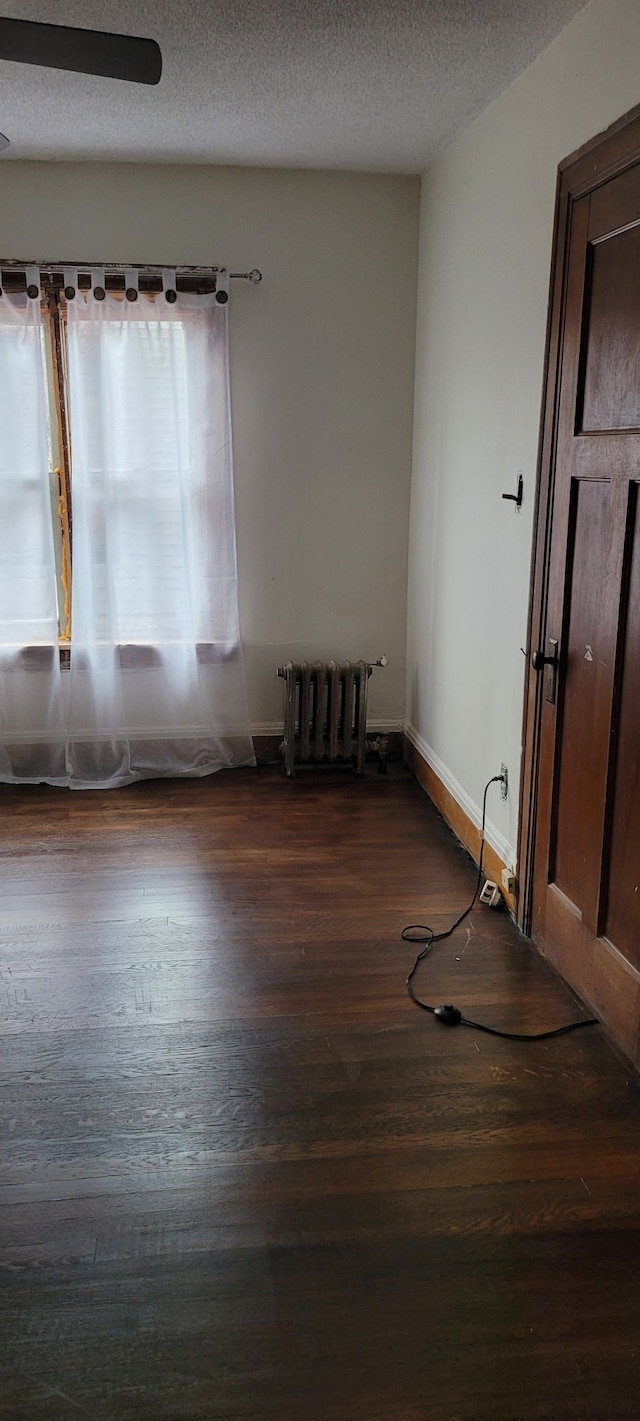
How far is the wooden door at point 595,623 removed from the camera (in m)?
2.58

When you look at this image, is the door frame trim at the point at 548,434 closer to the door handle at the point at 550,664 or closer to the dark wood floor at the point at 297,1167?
the door handle at the point at 550,664

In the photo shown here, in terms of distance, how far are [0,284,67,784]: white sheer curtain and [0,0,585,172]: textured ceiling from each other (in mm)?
797

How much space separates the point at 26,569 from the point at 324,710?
4.87ft

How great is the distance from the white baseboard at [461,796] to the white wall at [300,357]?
331mm

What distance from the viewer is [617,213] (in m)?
2.59

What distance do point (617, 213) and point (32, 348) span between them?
2746 mm

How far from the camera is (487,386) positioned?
3.75 metres

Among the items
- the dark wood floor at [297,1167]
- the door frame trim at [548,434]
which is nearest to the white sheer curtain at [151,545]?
the dark wood floor at [297,1167]

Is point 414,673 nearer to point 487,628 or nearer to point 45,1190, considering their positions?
point 487,628

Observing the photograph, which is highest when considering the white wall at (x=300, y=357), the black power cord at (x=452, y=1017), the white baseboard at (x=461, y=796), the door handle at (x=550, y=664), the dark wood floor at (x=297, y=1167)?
the white wall at (x=300, y=357)

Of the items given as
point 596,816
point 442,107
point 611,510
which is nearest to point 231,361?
point 442,107

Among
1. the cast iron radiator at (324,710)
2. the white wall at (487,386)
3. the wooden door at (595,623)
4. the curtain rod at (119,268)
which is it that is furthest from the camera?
the cast iron radiator at (324,710)

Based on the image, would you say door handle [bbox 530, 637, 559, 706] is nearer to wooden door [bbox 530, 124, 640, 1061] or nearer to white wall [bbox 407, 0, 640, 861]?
wooden door [bbox 530, 124, 640, 1061]

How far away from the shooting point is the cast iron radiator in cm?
489
